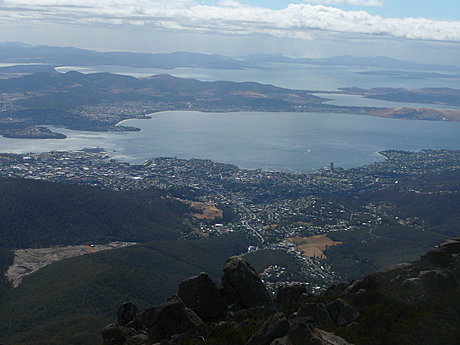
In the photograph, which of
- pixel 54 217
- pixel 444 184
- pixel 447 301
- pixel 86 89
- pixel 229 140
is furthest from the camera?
pixel 86 89

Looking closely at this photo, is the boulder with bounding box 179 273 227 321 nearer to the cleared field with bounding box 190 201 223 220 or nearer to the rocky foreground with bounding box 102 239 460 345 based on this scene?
the rocky foreground with bounding box 102 239 460 345

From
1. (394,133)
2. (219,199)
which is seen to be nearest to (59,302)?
(219,199)

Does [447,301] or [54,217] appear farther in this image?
[54,217]

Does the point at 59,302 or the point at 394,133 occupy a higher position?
the point at 59,302

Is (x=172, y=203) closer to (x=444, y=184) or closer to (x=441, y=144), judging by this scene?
(x=444, y=184)

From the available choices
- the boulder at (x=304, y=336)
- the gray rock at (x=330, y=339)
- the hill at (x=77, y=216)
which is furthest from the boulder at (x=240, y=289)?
the hill at (x=77, y=216)

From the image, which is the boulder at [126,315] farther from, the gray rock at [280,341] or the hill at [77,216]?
the hill at [77,216]

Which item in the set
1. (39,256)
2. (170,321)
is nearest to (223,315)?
(170,321)

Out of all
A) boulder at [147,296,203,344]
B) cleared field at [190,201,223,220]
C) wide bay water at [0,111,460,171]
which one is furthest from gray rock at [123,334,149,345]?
wide bay water at [0,111,460,171]
